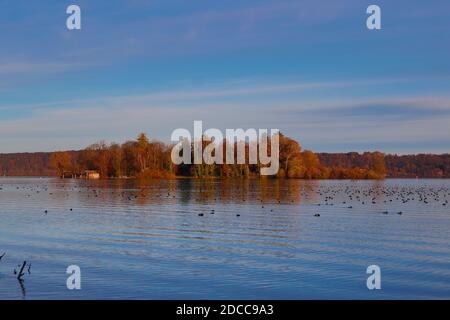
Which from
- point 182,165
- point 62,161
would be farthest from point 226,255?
point 62,161

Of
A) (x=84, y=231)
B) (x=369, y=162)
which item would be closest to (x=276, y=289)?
(x=84, y=231)

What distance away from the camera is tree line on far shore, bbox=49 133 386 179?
14125 cm

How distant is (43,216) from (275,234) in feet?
60.5

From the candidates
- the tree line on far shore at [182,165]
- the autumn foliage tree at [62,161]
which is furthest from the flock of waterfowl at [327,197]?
the autumn foliage tree at [62,161]

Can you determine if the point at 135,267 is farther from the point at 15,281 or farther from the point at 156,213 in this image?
the point at 156,213

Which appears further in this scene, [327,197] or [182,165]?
[182,165]

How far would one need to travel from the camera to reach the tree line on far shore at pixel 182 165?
141250mm

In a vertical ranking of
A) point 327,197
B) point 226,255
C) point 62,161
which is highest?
point 62,161

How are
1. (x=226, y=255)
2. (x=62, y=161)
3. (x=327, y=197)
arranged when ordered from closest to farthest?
(x=226, y=255), (x=327, y=197), (x=62, y=161)

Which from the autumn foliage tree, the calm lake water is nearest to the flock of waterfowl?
the calm lake water

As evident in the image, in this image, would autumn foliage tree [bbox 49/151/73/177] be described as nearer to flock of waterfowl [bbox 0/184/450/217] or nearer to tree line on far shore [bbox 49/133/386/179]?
tree line on far shore [bbox 49/133/386/179]

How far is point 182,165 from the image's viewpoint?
149750 mm

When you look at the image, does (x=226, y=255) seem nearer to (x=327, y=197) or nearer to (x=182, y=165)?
(x=327, y=197)
